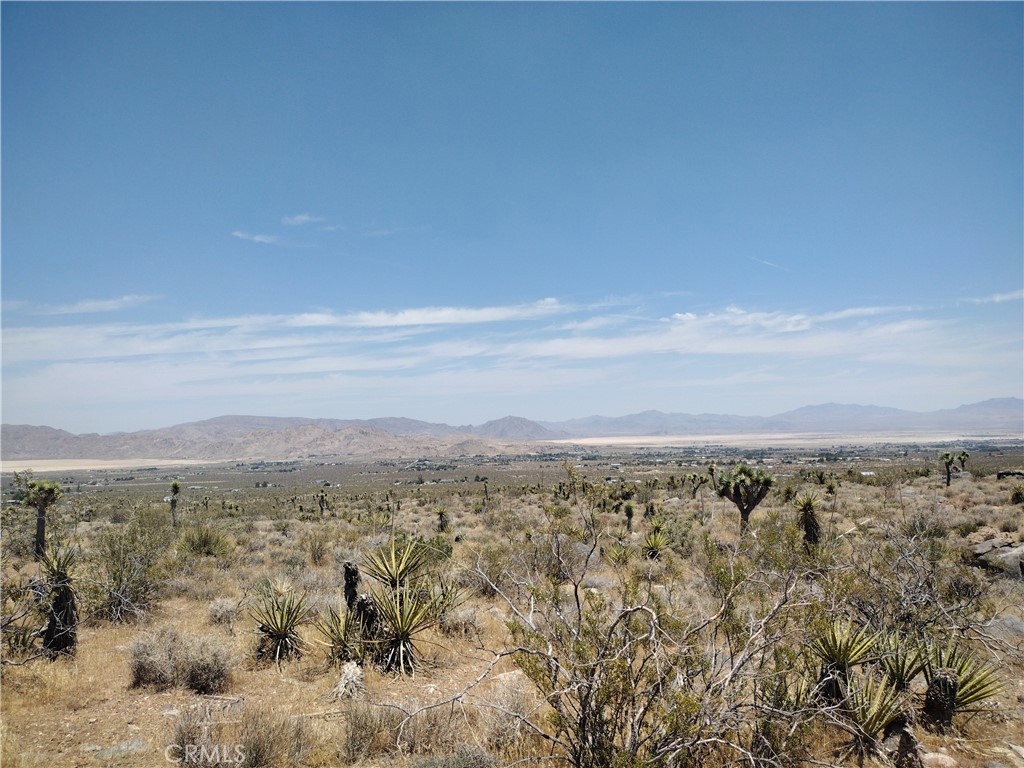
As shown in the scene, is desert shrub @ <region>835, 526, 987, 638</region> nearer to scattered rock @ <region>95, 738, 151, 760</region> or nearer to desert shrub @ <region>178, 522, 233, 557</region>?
scattered rock @ <region>95, 738, 151, 760</region>

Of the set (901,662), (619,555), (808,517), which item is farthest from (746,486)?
(619,555)

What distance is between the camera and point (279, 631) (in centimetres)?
957

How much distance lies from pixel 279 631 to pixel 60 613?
11.4 ft

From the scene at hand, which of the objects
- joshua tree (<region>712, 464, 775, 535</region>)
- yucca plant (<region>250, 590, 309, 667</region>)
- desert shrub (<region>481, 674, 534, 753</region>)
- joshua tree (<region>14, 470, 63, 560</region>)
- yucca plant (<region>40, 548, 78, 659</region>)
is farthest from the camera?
joshua tree (<region>712, 464, 775, 535</region>)

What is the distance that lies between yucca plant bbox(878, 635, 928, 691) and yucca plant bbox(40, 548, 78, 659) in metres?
11.9

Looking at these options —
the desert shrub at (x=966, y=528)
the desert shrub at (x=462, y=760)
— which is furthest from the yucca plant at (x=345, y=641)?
the desert shrub at (x=966, y=528)

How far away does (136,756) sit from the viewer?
6.06 m

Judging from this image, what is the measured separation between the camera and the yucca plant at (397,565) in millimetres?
10469

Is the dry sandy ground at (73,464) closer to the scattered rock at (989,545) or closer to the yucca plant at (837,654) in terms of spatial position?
the yucca plant at (837,654)

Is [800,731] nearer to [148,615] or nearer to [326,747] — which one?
[326,747]

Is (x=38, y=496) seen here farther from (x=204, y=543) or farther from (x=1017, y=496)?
(x=1017, y=496)

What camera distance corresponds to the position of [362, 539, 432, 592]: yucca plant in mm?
10469

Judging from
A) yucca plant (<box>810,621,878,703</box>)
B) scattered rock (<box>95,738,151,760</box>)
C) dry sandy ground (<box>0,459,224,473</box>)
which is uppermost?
yucca plant (<box>810,621,878,703</box>)

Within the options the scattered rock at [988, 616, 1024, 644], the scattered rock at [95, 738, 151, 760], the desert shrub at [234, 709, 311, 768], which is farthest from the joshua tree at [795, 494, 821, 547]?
the scattered rock at [95, 738, 151, 760]
